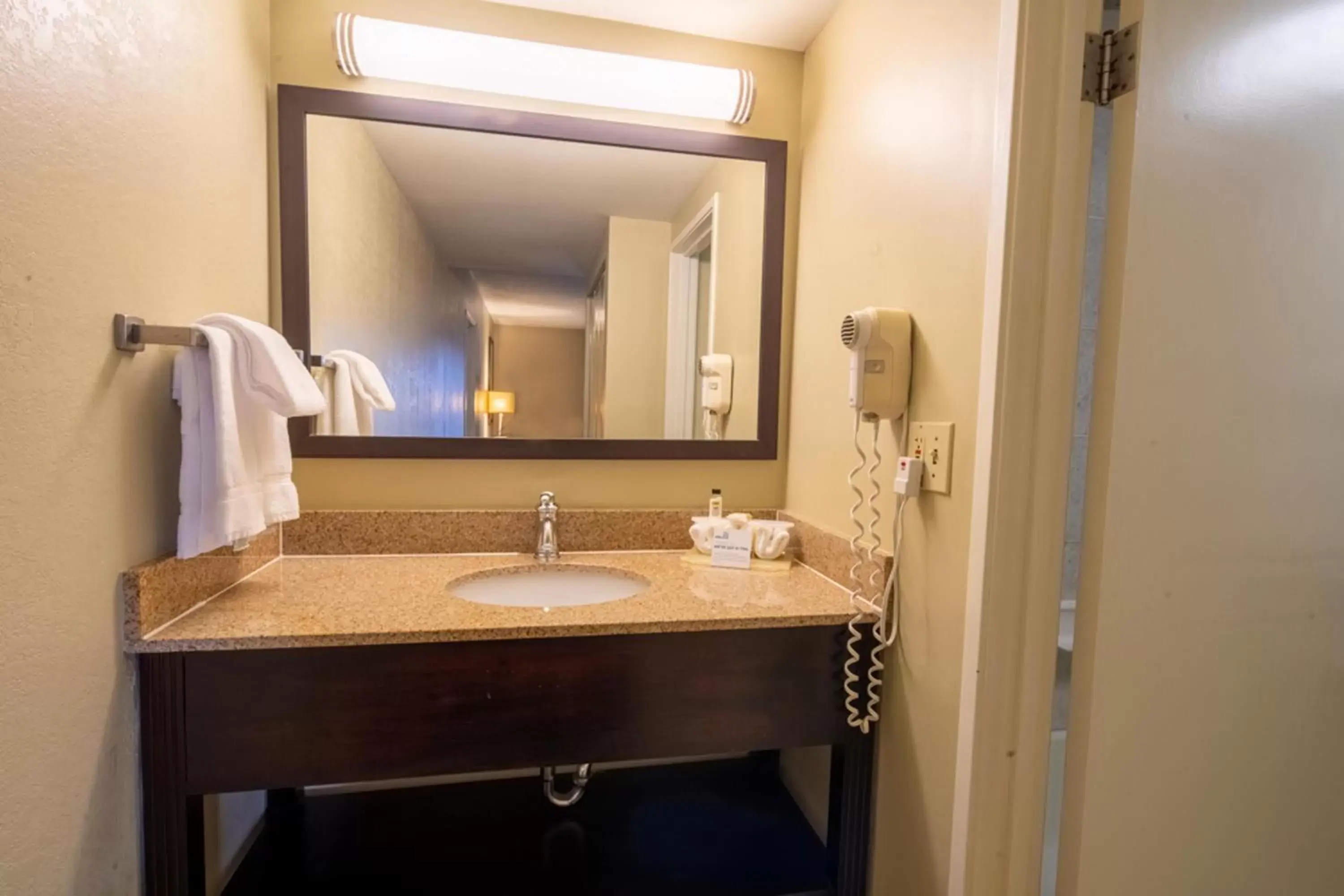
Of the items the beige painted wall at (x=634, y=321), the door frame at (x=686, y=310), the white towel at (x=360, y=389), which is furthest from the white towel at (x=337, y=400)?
the door frame at (x=686, y=310)

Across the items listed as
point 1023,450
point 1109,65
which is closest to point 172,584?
point 1023,450

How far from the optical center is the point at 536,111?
144 centimetres

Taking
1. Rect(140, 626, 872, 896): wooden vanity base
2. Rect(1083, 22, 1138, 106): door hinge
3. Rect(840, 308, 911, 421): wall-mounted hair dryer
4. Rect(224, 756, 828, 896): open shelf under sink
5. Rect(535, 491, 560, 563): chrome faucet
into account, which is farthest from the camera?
Rect(535, 491, 560, 563): chrome faucet

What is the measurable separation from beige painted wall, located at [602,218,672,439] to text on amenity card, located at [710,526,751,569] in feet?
1.09

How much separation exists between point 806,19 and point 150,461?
160cm

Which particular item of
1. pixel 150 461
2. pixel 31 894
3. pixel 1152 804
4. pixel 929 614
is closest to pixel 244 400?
pixel 150 461

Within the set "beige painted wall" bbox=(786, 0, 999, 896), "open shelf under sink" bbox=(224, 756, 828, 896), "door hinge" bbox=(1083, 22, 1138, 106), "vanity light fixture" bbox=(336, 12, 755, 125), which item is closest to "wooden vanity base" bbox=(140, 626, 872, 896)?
"beige painted wall" bbox=(786, 0, 999, 896)

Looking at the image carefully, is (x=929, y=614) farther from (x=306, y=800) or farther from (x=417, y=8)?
(x=417, y=8)

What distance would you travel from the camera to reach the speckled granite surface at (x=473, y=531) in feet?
4.56

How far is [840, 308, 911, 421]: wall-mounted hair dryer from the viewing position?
1045mm

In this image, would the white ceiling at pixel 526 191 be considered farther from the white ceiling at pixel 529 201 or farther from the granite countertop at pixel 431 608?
Answer: the granite countertop at pixel 431 608

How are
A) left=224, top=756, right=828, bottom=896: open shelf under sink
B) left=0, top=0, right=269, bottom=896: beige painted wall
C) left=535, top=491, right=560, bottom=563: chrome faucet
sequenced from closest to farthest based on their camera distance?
left=0, top=0, right=269, bottom=896: beige painted wall, left=224, top=756, right=828, bottom=896: open shelf under sink, left=535, top=491, right=560, bottom=563: chrome faucet

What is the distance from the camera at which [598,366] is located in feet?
4.99

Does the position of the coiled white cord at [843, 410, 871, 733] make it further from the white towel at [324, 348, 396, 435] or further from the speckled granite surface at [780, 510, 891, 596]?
the white towel at [324, 348, 396, 435]
